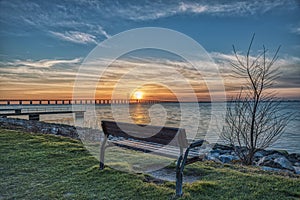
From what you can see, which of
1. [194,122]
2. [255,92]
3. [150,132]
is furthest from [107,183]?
[194,122]

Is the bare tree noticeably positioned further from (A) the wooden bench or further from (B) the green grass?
(A) the wooden bench

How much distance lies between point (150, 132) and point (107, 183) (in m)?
1.17

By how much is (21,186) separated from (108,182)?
1.48 m

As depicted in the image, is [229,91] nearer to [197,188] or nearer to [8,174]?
[197,188]

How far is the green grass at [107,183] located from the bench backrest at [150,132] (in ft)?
2.49

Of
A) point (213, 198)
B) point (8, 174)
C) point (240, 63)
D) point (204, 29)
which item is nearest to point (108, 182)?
point (213, 198)

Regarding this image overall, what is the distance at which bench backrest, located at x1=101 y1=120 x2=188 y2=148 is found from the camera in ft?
11.9

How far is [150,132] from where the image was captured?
13.4ft

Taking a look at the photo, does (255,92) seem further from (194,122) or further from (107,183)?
(194,122)

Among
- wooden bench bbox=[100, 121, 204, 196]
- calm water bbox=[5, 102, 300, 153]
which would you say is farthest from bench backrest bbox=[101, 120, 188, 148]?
A: calm water bbox=[5, 102, 300, 153]

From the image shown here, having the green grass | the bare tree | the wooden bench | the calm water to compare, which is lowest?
the calm water

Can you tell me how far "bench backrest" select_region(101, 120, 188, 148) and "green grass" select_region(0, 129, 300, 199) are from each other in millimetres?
758

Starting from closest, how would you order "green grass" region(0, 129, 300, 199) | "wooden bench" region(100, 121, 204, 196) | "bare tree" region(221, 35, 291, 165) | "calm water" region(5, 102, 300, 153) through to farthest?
"wooden bench" region(100, 121, 204, 196)
"green grass" region(0, 129, 300, 199)
"bare tree" region(221, 35, 291, 165)
"calm water" region(5, 102, 300, 153)

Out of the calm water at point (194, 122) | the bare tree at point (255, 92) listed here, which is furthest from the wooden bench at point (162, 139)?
the calm water at point (194, 122)
